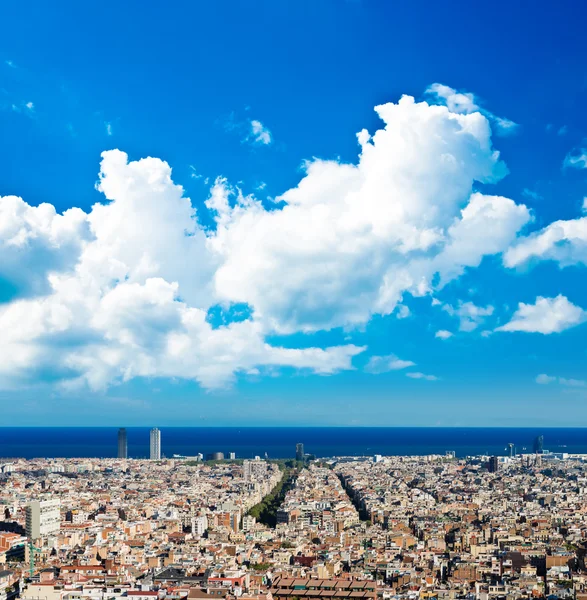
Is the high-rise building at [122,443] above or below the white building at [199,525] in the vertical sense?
above

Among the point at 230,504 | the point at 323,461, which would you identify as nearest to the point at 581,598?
the point at 230,504

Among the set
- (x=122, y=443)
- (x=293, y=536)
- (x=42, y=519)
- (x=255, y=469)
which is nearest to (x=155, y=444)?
Result: (x=122, y=443)

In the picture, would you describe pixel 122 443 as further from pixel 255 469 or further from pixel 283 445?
pixel 283 445

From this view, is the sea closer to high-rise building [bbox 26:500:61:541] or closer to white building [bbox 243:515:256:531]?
white building [bbox 243:515:256:531]

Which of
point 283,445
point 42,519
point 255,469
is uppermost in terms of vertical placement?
point 42,519

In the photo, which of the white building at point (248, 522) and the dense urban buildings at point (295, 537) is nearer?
the dense urban buildings at point (295, 537)

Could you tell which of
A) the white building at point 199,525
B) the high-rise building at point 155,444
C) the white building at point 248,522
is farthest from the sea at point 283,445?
the white building at point 199,525

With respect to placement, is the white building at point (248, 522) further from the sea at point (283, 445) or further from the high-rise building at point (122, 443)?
the high-rise building at point (122, 443)
